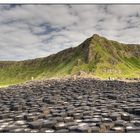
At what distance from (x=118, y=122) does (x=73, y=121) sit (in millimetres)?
1176

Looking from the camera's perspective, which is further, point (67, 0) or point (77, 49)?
point (77, 49)

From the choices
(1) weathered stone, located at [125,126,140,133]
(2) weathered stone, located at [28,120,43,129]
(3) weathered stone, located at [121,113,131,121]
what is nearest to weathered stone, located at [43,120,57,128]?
(2) weathered stone, located at [28,120,43,129]

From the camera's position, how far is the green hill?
149900mm

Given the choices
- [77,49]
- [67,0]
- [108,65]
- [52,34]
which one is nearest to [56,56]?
[77,49]

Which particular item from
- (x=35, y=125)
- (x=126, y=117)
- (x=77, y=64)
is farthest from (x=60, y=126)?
(x=77, y=64)

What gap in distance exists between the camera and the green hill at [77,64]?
149900 millimetres

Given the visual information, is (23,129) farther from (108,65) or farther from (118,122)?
(108,65)

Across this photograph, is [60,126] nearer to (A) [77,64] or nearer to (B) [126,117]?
(B) [126,117]

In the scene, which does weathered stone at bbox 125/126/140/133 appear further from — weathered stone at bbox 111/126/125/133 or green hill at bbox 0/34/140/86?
green hill at bbox 0/34/140/86

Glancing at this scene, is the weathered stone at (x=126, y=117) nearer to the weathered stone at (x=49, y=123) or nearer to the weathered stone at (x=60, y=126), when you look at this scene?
the weathered stone at (x=60, y=126)

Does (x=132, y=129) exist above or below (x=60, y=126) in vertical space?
below

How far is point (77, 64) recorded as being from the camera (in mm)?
155375

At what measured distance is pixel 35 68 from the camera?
183m

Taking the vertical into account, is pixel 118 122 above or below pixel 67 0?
below
